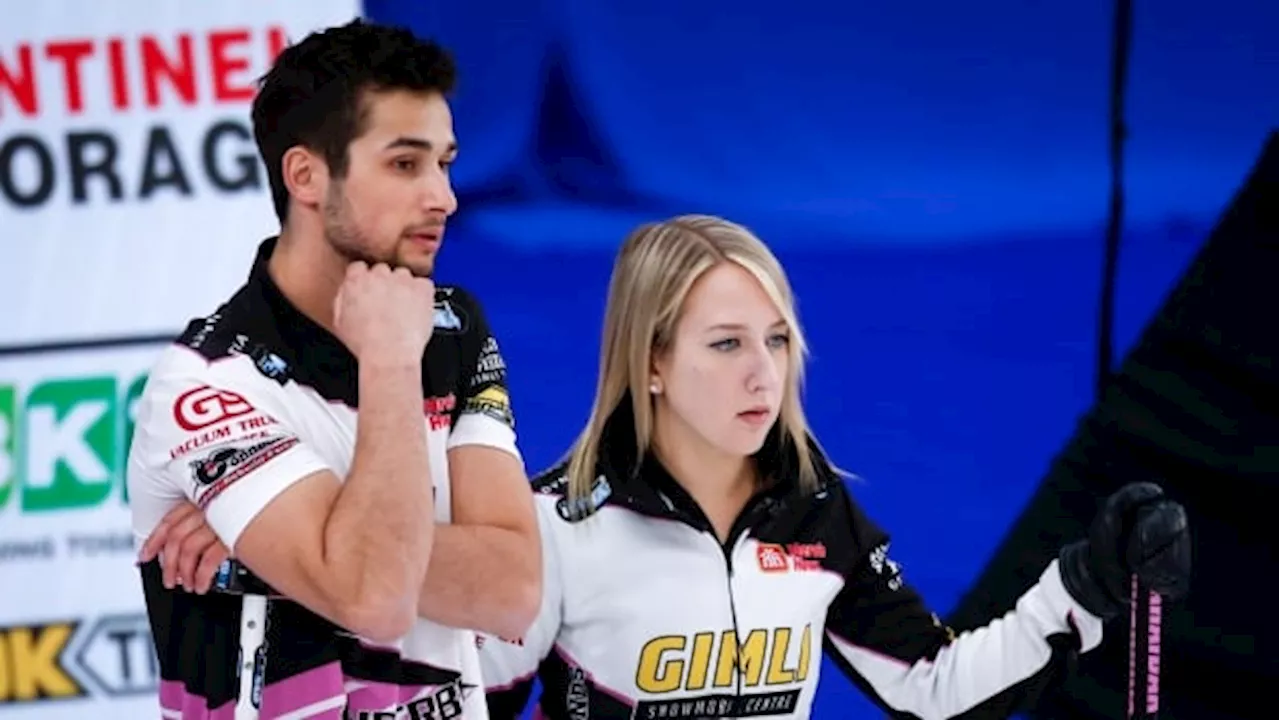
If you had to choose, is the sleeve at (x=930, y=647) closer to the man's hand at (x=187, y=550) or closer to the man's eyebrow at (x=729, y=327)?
the man's eyebrow at (x=729, y=327)

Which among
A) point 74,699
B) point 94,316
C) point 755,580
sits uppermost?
point 94,316

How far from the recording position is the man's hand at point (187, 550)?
2.24 metres

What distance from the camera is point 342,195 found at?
7.59 feet

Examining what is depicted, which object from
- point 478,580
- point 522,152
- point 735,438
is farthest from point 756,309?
point 522,152

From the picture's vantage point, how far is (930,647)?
9.18 feet

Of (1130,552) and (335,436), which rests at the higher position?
(335,436)

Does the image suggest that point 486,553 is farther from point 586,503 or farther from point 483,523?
point 586,503

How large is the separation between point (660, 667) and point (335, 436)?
1.84ft

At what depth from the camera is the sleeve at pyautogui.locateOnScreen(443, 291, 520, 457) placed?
2.40 meters

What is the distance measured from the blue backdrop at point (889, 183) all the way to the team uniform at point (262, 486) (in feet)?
4.52

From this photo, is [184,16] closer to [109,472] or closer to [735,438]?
[109,472]

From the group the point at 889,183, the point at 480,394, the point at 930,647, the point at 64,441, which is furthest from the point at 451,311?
the point at 889,183

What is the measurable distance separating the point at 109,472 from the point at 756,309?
4.17 feet

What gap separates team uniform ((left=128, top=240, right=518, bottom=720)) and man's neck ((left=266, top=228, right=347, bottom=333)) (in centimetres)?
1
